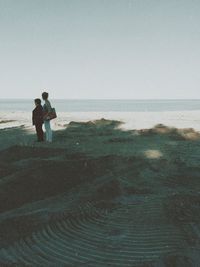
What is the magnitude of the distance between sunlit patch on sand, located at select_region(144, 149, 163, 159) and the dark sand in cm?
3

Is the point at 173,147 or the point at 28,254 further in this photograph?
the point at 173,147

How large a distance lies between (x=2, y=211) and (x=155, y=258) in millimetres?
2874

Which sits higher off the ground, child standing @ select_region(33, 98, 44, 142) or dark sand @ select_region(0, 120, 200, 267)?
child standing @ select_region(33, 98, 44, 142)

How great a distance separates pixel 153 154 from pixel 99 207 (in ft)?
14.4

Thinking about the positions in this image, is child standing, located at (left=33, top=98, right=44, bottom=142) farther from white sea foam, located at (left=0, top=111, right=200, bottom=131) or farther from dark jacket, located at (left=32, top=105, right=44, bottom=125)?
white sea foam, located at (left=0, top=111, right=200, bottom=131)

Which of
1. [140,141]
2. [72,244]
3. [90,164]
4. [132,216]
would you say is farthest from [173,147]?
[72,244]

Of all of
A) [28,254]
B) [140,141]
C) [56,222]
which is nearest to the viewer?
[28,254]

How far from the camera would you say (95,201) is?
21.4ft

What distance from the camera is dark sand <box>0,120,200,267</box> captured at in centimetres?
453

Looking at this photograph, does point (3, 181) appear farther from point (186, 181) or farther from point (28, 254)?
point (186, 181)

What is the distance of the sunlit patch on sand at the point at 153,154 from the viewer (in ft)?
32.5

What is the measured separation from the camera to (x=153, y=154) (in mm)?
10305

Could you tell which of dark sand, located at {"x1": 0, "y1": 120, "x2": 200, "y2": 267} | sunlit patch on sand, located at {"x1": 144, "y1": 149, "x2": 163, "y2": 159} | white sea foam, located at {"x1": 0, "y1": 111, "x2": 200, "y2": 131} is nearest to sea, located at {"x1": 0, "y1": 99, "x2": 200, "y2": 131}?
white sea foam, located at {"x1": 0, "y1": 111, "x2": 200, "y2": 131}

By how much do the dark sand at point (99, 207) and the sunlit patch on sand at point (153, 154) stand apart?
0.09 feet
